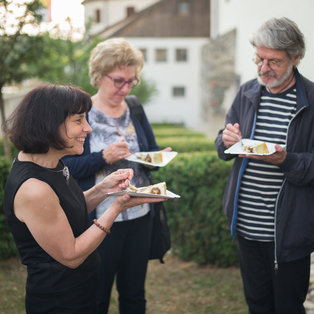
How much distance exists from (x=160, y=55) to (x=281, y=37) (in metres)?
26.3

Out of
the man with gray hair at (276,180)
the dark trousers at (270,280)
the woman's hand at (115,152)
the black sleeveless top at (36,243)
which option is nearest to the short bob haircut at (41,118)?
the black sleeveless top at (36,243)

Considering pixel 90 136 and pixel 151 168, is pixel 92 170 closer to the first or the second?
pixel 90 136

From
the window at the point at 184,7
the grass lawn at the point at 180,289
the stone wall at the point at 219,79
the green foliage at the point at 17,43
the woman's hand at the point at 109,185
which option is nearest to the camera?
the woman's hand at the point at 109,185

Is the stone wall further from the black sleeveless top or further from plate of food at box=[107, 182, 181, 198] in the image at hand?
the black sleeveless top

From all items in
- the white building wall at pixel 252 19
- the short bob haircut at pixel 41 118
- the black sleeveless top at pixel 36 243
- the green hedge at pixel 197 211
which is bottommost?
the green hedge at pixel 197 211

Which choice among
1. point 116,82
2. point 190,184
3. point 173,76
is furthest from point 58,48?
point 173,76

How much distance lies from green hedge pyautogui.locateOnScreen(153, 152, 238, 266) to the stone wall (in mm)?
5657

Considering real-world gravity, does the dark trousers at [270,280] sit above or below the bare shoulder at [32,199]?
below

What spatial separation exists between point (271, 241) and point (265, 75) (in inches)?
39.4

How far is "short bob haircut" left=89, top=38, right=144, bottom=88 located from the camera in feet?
9.04

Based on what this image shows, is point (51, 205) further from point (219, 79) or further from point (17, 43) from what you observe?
point (219, 79)

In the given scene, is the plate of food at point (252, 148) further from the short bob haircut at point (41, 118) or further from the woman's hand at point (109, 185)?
the short bob haircut at point (41, 118)

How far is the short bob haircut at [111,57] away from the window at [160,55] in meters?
25.7

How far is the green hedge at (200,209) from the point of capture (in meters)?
4.41
